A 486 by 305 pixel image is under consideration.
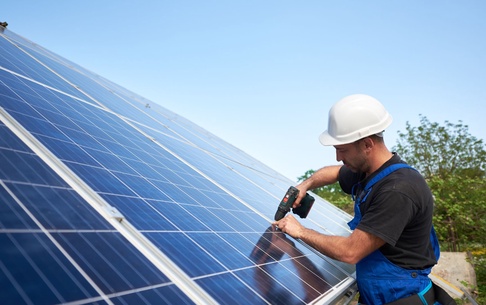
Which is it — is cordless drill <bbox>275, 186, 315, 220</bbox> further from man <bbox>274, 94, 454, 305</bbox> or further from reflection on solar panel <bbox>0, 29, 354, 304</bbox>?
man <bbox>274, 94, 454, 305</bbox>

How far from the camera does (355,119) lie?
13.8 ft

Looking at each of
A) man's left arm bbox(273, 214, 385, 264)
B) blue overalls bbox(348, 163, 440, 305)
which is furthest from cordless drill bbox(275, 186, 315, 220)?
blue overalls bbox(348, 163, 440, 305)

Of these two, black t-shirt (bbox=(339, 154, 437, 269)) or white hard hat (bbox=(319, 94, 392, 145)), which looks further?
white hard hat (bbox=(319, 94, 392, 145))

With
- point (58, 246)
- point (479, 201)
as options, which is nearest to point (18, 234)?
point (58, 246)

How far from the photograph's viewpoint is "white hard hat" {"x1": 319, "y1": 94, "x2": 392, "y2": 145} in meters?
4.21

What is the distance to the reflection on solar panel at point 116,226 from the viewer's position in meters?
2.05

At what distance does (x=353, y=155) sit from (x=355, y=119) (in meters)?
0.42

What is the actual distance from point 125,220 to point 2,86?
8.72 feet

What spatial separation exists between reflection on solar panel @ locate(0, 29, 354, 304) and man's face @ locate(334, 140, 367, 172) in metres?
1.29

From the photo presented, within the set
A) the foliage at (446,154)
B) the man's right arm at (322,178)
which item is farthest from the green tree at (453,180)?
the man's right arm at (322,178)

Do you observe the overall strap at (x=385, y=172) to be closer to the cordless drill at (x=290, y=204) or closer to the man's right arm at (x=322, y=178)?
the cordless drill at (x=290, y=204)

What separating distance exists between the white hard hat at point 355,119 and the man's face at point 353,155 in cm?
12

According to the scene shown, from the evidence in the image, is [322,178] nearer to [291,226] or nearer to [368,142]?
[291,226]

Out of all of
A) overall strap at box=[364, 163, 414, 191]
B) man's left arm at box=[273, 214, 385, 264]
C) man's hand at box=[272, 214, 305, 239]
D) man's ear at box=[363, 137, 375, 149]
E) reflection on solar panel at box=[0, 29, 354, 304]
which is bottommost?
Result: reflection on solar panel at box=[0, 29, 354, 304]
